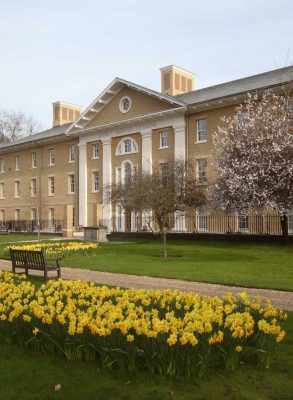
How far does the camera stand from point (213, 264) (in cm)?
1638

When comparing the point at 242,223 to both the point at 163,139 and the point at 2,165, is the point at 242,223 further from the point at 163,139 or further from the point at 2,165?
the point at 2,165

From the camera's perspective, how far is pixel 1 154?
53562 millimetres

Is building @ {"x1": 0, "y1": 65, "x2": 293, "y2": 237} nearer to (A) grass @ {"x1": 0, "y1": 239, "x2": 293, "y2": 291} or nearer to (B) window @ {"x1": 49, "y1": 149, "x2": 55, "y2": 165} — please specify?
(B) window @ {"x1": 49, "y1": 149, "x2": 55, "y2": 165}

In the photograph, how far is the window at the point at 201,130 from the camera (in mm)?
33031

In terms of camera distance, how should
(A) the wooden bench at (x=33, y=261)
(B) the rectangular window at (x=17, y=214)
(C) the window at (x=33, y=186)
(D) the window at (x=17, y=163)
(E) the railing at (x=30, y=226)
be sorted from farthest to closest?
1. (D) the window at (x=17, y=163)
2. (B) the rectangular window at (x=17, y=214)
3. (C) the window at (x=33, y=186)
4. (E) the railing at (x=30, y=226)
5. (A) the wooden bench at (x=33, y=261)

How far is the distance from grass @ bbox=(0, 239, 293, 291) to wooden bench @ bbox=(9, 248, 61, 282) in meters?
2.36

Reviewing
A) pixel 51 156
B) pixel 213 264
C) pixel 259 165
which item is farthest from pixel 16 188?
pixel 213 264

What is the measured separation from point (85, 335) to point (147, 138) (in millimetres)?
31507

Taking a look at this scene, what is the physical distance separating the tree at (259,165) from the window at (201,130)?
7.36m

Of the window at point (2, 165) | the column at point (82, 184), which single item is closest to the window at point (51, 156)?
the column at point (82, 184)


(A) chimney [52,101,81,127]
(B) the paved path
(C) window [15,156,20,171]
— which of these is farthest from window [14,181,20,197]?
(B) the paved path

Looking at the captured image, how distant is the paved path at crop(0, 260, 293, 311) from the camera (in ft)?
33.5

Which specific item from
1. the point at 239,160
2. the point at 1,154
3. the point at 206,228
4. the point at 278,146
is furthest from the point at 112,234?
the point at 1,154

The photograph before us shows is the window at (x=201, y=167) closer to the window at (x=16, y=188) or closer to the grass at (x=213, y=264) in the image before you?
the grass at (x=213, y=264)
